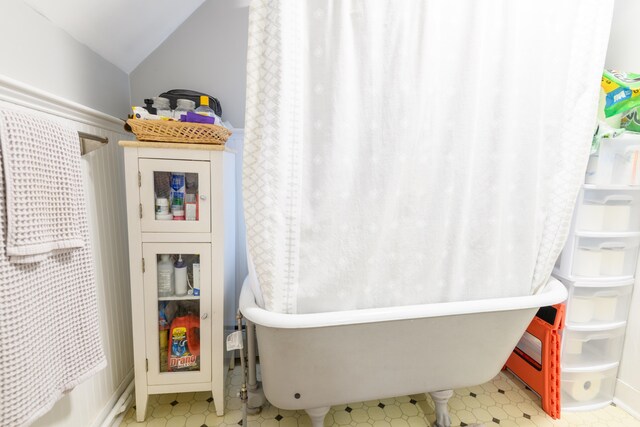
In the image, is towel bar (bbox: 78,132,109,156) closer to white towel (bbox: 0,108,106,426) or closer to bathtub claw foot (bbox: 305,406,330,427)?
white towel (bbox: 0,108,106,426)

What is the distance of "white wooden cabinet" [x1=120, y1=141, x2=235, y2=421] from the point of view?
1.12 meters

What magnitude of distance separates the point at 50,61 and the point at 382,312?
1.27 metres

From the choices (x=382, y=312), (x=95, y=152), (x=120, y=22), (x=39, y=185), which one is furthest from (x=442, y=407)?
(x=120, y=22)

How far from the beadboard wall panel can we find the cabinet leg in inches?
4.2

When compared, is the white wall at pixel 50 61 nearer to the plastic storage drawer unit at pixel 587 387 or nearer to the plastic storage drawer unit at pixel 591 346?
the plastic storage drawer unit at pixel 591 346

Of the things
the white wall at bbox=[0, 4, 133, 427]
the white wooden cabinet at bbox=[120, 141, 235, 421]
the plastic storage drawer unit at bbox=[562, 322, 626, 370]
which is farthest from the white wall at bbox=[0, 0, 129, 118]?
the plastic storage drawer unit at bbox=[562, 322, 626, 370]

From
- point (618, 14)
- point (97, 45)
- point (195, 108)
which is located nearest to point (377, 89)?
point (195, 108)

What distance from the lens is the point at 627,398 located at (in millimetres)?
1411

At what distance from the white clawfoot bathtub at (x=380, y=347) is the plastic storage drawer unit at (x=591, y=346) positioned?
1.50 feet

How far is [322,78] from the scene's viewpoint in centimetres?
88

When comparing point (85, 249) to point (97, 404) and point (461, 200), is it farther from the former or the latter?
point (461, 200)

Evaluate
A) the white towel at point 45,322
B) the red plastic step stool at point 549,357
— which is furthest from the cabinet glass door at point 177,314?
the red plastic step stool at point 549,357

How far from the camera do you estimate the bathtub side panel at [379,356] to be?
3.09ft

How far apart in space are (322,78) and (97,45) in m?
0.95
